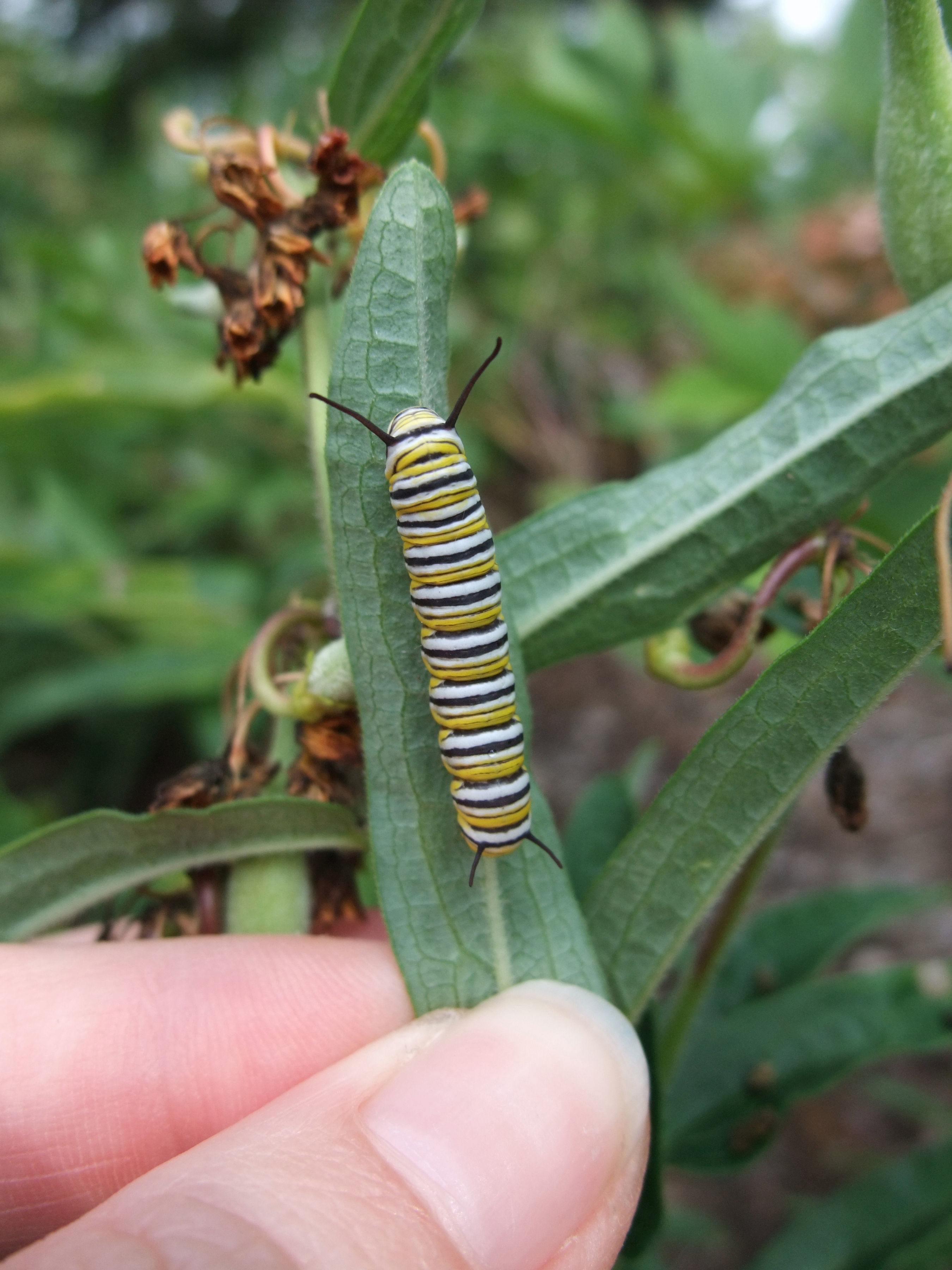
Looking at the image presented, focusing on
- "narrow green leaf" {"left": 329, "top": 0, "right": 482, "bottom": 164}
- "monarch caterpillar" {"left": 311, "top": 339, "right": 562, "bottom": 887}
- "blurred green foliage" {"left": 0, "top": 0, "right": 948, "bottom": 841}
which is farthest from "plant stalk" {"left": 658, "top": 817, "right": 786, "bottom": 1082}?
"narrow green leaf" {"left": 329, "top": 0, "right": 482, "bottom": 164}

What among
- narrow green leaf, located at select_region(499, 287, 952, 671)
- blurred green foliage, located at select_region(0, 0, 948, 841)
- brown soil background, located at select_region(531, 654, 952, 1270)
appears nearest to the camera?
narrow green leaf, located at select_region(499, 287, 952, 671)

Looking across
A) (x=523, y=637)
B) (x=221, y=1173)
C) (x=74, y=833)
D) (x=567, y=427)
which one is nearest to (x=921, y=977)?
(x=523, y=637)

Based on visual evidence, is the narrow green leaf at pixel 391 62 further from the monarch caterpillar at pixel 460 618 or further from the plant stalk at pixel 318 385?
the monarch caterpillar at pixel 460 618

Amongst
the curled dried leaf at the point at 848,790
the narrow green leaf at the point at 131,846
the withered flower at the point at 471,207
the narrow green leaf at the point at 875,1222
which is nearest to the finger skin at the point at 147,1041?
the narrow green leaf at the point at 131,846

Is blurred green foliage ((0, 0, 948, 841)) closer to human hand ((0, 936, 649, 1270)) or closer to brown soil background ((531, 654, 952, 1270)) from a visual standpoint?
human hand ((0, 936, 649, 1270))

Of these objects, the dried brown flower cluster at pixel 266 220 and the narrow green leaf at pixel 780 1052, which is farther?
the narrow green leaf at pixel 780 1052

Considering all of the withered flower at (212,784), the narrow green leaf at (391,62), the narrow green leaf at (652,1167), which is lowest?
the narrow green leaf at (652,1167)

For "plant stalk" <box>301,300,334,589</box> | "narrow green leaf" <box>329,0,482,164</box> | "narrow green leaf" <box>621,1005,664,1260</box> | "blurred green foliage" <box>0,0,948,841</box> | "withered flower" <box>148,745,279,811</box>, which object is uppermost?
"blurred green foliage" <box>0,0,948,841</box>
